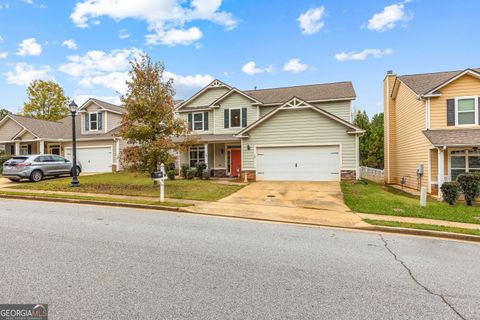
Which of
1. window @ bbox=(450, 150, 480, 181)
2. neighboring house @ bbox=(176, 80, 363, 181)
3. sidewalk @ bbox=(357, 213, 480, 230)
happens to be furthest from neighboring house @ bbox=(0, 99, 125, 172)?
window @ bbox=(450, 150, 480, 181)

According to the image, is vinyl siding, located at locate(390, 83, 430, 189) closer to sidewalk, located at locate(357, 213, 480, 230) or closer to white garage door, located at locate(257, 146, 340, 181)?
white garage door, located at locate(257, 146, 340, 181)

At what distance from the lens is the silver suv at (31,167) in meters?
15.8

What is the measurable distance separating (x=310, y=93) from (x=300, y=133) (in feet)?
19.5

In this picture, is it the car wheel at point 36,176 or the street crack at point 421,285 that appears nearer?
the street crack at point 421,285

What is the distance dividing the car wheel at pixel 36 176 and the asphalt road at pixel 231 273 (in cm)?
1100

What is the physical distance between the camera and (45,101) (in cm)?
3981

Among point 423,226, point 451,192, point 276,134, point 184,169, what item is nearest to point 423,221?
point 423,226

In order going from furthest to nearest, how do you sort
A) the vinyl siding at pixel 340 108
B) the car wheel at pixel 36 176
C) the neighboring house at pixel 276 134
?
the vinyl siding at pixel 340 108, the neighboring house at pixel 276 134, the car wheel at pixel 36 176

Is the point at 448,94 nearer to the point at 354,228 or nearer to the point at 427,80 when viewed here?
the point at 427,80

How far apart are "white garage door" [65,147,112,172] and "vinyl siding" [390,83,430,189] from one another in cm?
2314

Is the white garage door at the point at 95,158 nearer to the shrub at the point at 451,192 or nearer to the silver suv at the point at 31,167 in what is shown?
the silver suv at the point at 31,167

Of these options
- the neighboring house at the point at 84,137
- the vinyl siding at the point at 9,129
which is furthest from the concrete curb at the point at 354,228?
the vinyl siding at the point at 9,129

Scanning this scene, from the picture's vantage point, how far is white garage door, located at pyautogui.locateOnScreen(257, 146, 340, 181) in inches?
671

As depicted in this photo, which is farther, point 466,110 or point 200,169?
point 200,169
